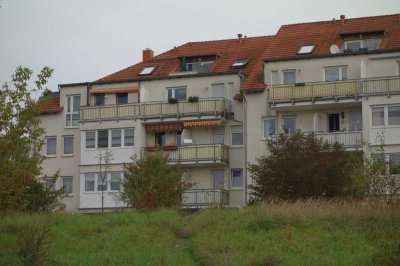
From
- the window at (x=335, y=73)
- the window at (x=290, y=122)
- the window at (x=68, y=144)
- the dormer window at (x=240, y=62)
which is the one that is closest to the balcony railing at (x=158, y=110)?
the window at (x=68, y=144)

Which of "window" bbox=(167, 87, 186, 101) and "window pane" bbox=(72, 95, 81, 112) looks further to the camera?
"window pane" bbox=(72, 95, 81, 112)

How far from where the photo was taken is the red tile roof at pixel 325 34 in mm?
56438

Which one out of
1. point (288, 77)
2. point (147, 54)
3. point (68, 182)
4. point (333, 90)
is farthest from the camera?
point (147, 54)

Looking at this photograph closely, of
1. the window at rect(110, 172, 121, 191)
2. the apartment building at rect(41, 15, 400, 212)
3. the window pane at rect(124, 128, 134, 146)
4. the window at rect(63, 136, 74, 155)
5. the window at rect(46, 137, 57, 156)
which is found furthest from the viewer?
the window at rect(46, 137, 57, 156)

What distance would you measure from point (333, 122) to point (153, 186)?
17799mm

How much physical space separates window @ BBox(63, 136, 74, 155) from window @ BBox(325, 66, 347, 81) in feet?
64.0

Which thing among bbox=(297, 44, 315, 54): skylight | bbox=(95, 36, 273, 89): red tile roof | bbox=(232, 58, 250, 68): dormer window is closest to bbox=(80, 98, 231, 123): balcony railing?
bbox=(95, 36, 273, 89): red tile roof

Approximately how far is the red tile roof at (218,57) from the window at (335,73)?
15.7ft

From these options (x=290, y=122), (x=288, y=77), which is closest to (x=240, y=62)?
(x=288, y=77)

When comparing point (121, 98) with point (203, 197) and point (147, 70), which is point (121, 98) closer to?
point (147, 70)

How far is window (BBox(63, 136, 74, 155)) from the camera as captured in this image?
62.9 m

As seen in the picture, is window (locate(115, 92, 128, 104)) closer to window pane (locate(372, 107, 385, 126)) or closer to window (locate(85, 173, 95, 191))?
window (locate(85, 173, 95, 191))

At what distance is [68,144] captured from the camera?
63.1m

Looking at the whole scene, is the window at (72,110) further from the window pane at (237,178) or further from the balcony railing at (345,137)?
A: the balcony railing at (345,137)
